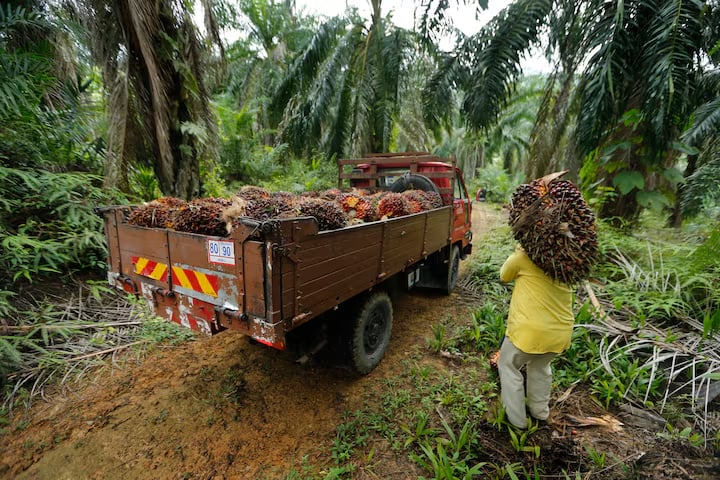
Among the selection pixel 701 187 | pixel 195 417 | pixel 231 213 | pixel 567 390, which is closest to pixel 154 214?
pixel 231 213

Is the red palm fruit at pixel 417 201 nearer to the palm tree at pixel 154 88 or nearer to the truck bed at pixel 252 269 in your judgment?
the truck bed at pixel 252 269

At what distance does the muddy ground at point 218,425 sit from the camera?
1.88m

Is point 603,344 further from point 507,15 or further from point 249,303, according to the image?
point 507,15

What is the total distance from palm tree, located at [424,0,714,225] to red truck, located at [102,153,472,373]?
3041 mm

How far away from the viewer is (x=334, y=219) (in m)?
2.29

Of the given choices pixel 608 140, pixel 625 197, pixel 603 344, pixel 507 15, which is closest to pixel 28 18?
pixel 507 15

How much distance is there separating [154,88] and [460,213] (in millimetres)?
4599

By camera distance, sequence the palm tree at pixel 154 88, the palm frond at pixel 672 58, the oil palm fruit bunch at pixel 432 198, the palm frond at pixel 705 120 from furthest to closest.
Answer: the palm frond at pixel 705 120
the oil palm fruit bunch at pixel 432 198
the palm tree at pixel 154 88
the palm frond at pixel 672 58

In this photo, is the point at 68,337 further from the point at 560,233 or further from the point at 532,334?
the point at 560,233

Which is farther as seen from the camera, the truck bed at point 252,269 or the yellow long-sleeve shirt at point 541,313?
the yellow long-sleeve shirt at point 541,313

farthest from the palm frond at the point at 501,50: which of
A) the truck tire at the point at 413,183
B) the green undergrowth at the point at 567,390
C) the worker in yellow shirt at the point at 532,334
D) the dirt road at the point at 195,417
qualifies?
the dirt road at the point at 195,417

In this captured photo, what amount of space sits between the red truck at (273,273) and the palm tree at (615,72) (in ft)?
9.98

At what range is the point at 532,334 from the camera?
80.8 inches

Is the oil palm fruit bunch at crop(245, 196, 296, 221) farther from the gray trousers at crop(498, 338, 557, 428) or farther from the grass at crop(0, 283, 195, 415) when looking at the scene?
the grass at crop(0, 283, 195, 415)
